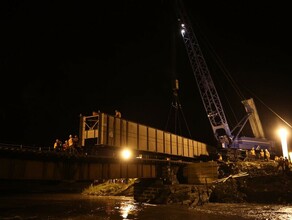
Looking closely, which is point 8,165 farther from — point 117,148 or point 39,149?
point 117,148

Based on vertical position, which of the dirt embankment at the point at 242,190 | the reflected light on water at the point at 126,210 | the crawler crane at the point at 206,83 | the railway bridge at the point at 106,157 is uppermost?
the crawler crane at the point at 206,83

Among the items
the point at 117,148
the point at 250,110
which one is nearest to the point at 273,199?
the point at 117,148

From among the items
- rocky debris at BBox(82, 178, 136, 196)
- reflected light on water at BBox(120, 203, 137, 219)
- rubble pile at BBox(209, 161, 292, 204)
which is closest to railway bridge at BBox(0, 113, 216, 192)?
reflected light on water at BBox(120, 203, 137, 219)

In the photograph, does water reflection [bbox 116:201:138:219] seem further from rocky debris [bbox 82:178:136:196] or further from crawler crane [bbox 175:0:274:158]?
crawler crane [bbox 175:0:274:158]

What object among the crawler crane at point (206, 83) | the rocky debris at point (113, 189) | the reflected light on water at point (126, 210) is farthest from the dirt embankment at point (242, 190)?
the crawler crane at point (206, 83)

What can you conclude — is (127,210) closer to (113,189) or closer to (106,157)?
(106,157)

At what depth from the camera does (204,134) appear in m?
81.1

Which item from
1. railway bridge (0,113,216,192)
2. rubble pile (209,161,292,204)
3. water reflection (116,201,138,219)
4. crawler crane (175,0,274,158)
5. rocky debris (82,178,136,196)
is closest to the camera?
railway bridge (0,113,216,192)

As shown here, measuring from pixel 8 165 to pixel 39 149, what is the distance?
1895 millimetres

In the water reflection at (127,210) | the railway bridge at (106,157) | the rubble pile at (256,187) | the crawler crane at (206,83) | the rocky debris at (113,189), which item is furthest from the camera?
the crawler crane at (206,83)

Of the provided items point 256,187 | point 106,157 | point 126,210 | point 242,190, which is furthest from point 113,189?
point 256,187

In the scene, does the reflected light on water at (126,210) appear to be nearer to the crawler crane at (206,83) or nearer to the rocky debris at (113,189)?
the rocky debris at (113,189)

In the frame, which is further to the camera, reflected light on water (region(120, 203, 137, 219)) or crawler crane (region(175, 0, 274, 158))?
crawler crane (region(175, 0, 274, 158))

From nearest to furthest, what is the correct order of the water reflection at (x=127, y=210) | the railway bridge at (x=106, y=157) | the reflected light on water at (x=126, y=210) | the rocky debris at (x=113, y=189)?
the railway bridge at (x=106, y=157)
the reflected light on water at (x=126, y=210)
the water reflection at (x=127, y=210)
the rocky debris at (x=113, y=189)
